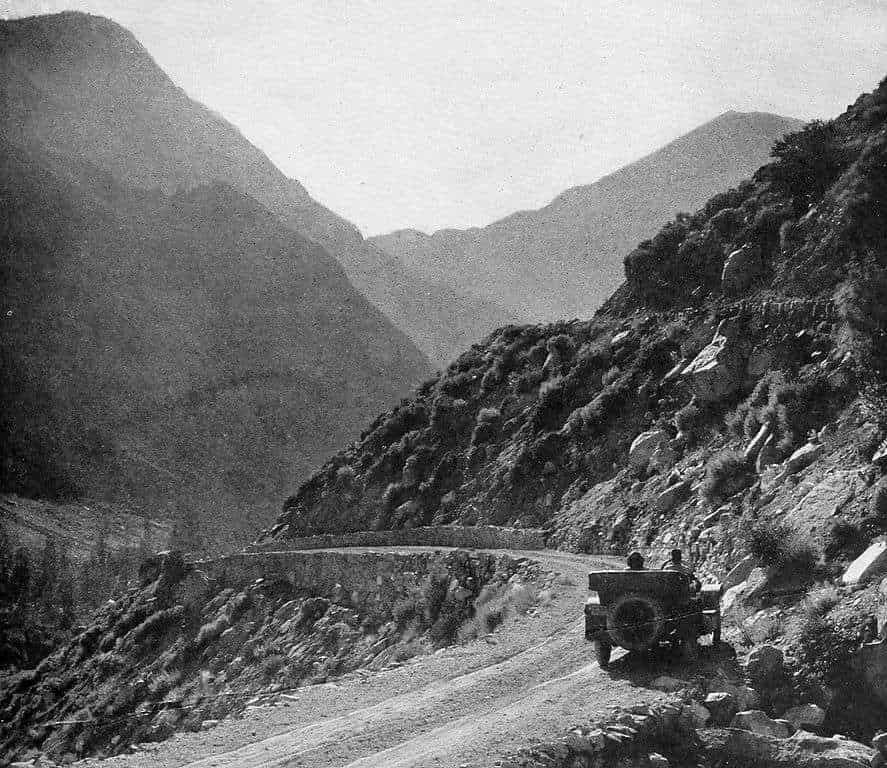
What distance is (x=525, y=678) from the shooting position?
15.0 m

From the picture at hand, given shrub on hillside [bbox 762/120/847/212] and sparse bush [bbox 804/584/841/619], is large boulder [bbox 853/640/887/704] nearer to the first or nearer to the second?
sparse bush [bbox 804/584/841/619]

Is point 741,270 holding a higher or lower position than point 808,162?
lower

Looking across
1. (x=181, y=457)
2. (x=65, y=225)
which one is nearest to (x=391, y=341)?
(x=181, y=457)

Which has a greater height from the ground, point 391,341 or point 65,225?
point 65,225

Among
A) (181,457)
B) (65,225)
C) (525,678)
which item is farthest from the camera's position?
(65,225)

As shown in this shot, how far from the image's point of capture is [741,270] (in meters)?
35.9

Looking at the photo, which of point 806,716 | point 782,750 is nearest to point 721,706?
point 782,750

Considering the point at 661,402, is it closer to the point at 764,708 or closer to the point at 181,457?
the point at 764,708

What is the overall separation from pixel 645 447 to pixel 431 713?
20.0 m

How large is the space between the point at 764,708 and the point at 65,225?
6458 inches

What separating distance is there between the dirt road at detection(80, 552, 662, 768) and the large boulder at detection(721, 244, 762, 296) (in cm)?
2131

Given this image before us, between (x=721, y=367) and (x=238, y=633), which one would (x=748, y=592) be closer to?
(x=721, y=367)

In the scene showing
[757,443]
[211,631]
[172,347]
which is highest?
[172,347]

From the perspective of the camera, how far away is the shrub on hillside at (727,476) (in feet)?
77.5
